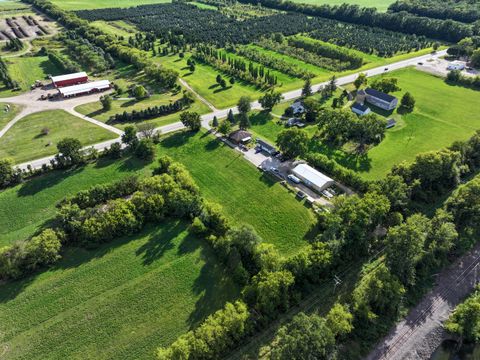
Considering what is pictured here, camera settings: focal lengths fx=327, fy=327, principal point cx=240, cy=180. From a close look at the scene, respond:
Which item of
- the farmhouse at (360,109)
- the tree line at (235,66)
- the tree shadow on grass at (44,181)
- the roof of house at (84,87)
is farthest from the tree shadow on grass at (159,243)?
the roof of house at (84,87)

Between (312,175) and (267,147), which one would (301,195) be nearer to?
(312,175)

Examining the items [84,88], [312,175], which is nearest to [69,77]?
→ [84,88]

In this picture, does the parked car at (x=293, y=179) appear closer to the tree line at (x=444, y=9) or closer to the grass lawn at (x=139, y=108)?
the grass lawn at (x=139, y=108)

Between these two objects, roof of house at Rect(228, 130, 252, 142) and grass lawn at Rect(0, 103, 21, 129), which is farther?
grass lawn at Rect(0, 103, 21, 129)

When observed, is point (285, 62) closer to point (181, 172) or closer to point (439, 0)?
point (181, 172)

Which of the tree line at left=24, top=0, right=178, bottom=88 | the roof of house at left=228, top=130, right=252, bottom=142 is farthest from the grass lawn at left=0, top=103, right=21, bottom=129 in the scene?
the roof of house at left=228, top=130, right=252, bottom=142

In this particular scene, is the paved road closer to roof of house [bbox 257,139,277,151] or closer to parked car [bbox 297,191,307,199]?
roof of house [bbox 257,139,277,151]
